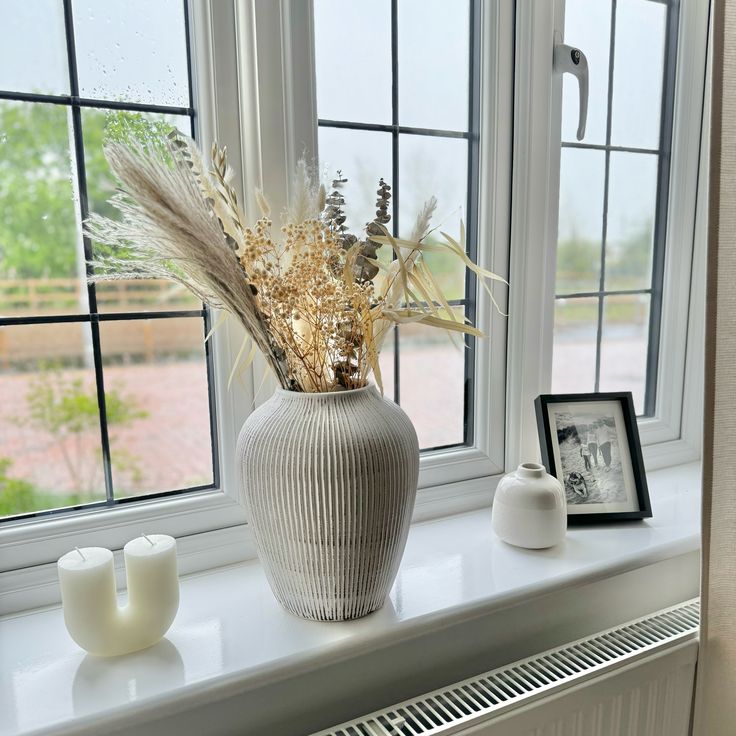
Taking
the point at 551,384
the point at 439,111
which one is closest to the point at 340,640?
the point at 551,384

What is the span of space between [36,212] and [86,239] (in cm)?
8

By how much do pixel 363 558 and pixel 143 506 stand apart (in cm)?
42

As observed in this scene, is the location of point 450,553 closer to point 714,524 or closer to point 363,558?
point 363,558

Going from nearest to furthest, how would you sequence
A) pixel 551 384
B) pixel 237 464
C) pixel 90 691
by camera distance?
pixel 90 691 → pixel 237 464 → pixel 551 384

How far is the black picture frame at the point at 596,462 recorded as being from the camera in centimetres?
127

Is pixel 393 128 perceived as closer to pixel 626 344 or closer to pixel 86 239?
pixel 86 239

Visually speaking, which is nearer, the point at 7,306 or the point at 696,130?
the point at 7,306

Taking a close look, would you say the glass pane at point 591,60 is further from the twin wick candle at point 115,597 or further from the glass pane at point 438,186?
the twin wick candle at point 115,597

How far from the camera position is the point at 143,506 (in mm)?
1058

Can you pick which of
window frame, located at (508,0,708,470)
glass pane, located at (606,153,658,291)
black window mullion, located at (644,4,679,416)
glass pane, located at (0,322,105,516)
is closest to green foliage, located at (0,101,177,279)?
glass pane, located at (0,322,105,516)

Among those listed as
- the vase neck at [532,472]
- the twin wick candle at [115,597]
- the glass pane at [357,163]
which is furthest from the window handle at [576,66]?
the twin wick candle at [115,597]

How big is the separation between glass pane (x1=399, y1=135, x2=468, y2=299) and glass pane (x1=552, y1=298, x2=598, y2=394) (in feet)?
0.95

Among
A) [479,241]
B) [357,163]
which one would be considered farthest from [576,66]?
[357,163]

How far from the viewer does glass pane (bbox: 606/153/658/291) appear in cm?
150
